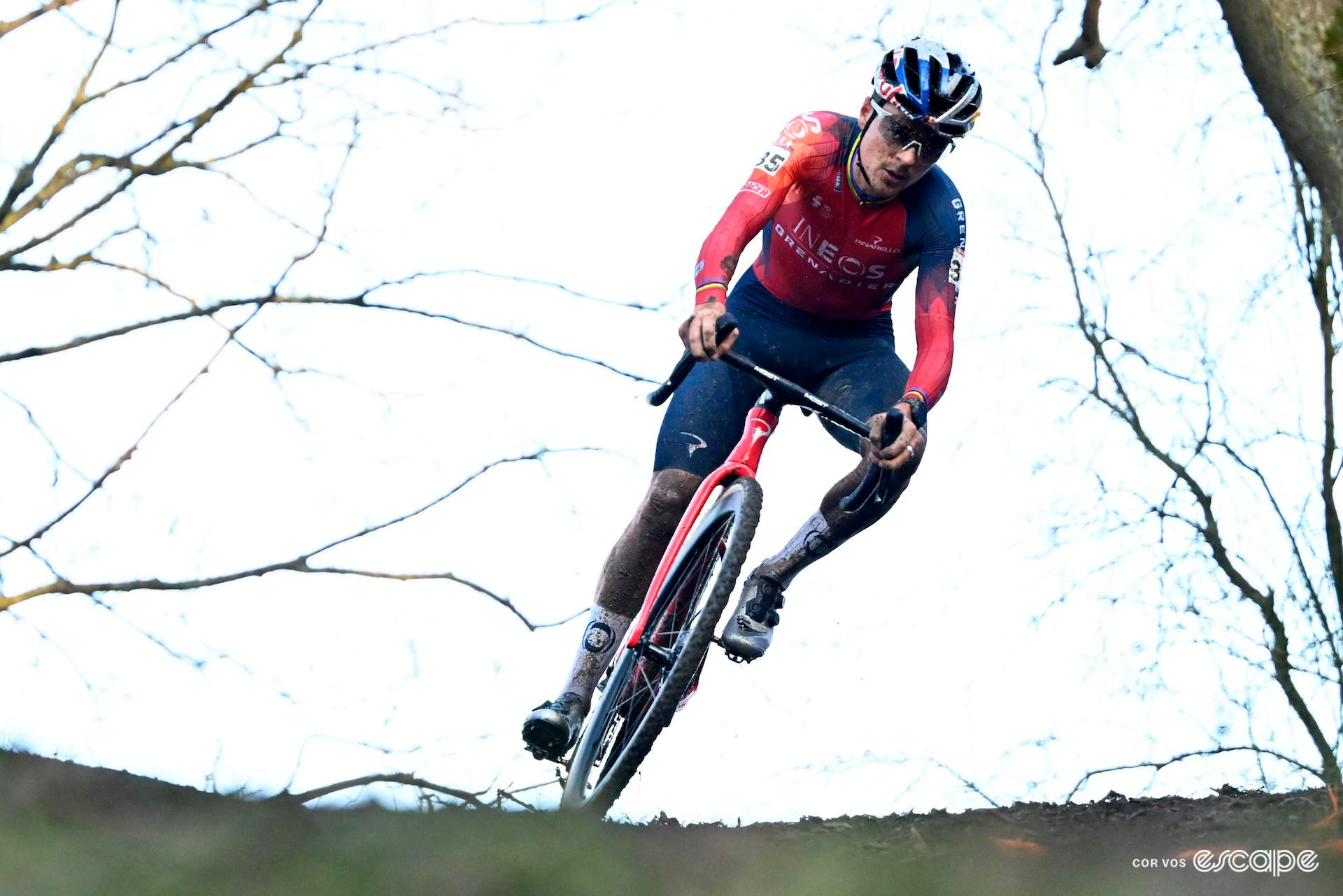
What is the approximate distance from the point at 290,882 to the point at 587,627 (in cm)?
239

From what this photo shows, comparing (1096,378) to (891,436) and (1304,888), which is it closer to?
(891,436)

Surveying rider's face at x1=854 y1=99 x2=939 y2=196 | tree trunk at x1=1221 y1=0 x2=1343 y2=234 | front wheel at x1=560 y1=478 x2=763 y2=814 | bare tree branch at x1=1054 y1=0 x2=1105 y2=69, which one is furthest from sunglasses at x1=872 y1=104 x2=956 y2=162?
bare tree branch at x1=1054 y1=0 x2=1105 y2=69

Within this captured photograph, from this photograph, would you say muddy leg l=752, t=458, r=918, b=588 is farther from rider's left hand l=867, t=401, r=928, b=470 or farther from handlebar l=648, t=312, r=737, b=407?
handlebar l=648, t=312, r=737, b=407

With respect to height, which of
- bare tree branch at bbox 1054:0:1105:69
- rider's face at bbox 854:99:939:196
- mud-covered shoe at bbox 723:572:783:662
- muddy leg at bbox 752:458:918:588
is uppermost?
bare tree branch at bbox 1054:0:1105:69

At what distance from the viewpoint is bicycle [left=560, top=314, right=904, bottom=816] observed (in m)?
4.81

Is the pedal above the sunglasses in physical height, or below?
below

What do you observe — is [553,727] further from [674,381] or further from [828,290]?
[828,290]

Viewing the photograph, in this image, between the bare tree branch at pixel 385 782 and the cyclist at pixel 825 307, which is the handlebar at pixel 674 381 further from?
the bare tree branch at pixel 385 782

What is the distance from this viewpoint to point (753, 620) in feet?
16.5

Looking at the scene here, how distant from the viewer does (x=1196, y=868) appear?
4.02 meters

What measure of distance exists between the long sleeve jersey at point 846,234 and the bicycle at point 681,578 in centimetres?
44

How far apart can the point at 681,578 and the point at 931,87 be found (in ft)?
6.28

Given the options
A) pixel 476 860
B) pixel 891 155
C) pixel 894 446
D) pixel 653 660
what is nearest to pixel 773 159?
pixel 891 155

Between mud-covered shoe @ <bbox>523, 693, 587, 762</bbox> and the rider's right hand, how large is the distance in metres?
1.40
